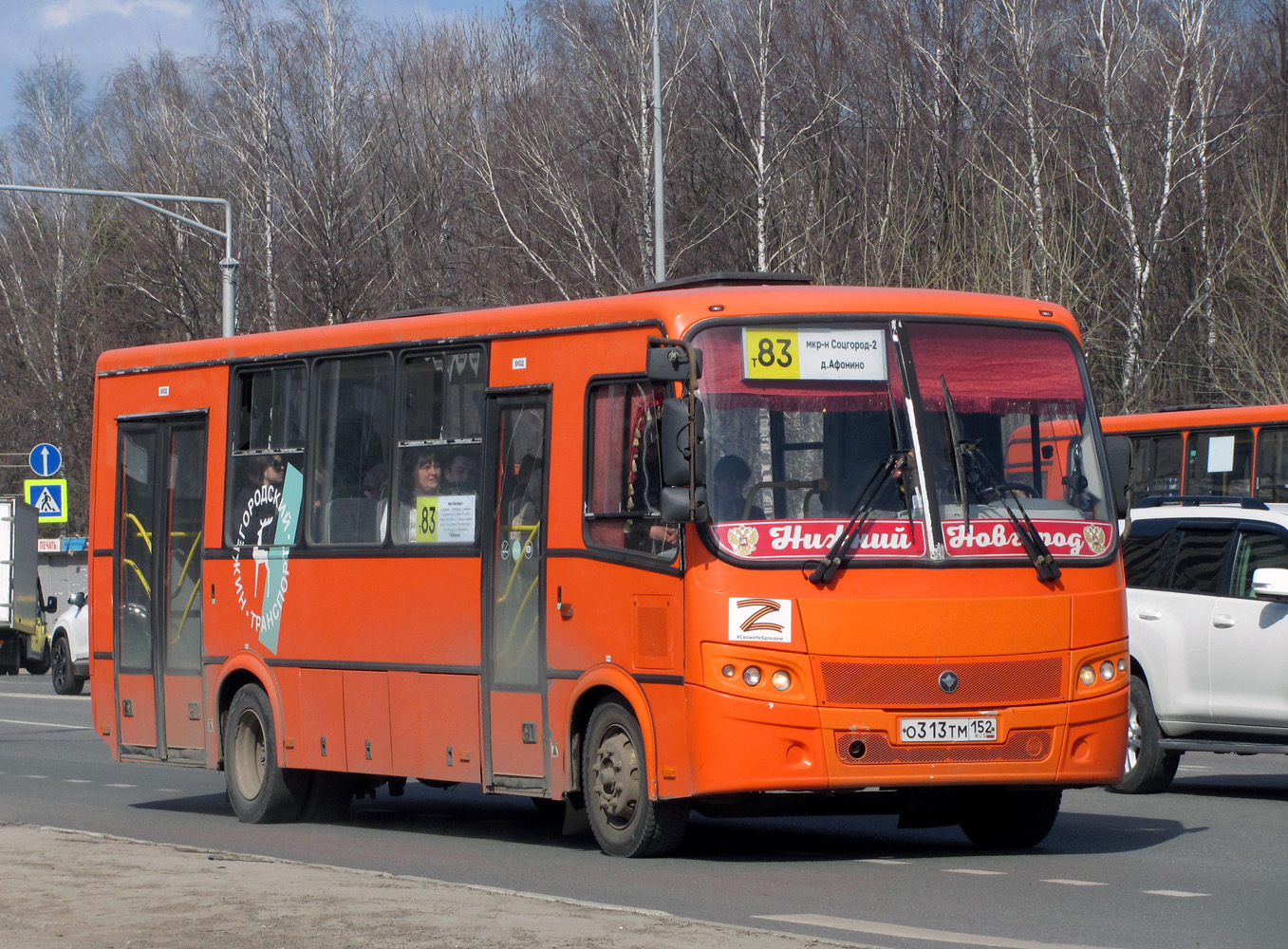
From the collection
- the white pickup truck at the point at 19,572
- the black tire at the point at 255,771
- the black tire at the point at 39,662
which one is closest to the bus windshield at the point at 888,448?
the black tire at the point at 255,771

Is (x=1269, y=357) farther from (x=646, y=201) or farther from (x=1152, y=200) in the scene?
(x=646, y=201)

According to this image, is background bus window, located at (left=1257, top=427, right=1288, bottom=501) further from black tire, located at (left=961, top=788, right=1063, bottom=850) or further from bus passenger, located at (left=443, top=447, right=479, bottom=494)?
bus passenger, located at (left=443, top=447, right=479, bottom=494)

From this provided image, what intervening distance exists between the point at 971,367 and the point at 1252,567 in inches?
167

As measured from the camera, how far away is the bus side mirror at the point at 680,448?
399 inches

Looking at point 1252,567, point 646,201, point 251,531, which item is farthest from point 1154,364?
point 251,531

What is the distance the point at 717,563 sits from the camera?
33.5 feet

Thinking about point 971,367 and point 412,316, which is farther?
point 412,316

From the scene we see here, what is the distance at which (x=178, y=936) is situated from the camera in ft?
26.2

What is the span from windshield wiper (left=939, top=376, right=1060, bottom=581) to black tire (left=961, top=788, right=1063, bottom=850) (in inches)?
55.7

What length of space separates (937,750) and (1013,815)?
57.8 inches

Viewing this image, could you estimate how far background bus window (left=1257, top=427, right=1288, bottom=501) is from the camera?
74.9ft

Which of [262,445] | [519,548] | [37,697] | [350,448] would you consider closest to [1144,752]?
[519,548]

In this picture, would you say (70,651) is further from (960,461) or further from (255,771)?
(960,461)

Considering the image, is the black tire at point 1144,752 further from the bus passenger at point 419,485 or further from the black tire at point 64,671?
the black tire at point 64,671
